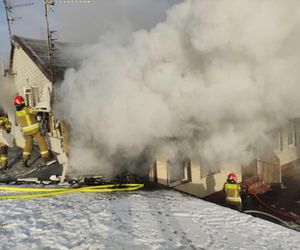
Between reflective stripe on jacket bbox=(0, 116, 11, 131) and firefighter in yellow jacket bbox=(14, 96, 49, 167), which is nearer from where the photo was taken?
firefighter in yellow jacket bbox=(14, 96, 49, 167)

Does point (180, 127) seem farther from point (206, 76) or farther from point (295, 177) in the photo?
point (295, 177)

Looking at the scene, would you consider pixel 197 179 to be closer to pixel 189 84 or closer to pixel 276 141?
pixel 189 84

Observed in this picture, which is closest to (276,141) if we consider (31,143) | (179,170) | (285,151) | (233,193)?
(285,151)

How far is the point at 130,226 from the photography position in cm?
466

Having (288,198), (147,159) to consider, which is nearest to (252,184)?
(288,198)

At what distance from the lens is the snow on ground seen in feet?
13.6

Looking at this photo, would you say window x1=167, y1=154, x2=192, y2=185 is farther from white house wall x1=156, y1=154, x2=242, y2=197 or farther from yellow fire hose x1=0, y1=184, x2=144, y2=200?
yellow fire hose x1=0, y1=184, x2=144, y2=200

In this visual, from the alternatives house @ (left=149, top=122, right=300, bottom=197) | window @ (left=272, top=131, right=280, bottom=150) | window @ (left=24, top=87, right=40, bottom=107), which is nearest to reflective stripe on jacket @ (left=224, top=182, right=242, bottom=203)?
house @ (left=149, top=122, right=300, bottom=197)

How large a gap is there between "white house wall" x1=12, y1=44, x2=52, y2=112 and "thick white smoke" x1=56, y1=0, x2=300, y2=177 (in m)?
2.79

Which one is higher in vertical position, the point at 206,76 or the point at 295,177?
the point at 206,76

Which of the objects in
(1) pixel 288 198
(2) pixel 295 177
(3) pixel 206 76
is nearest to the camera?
(3) pixel 206 76

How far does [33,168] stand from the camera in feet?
27.7

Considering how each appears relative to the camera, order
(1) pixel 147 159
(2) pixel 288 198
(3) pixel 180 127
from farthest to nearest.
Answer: (2) pixel 288 198
(1) pixel 147 159
(3) pixel 180 127

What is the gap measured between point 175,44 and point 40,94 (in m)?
6.60
